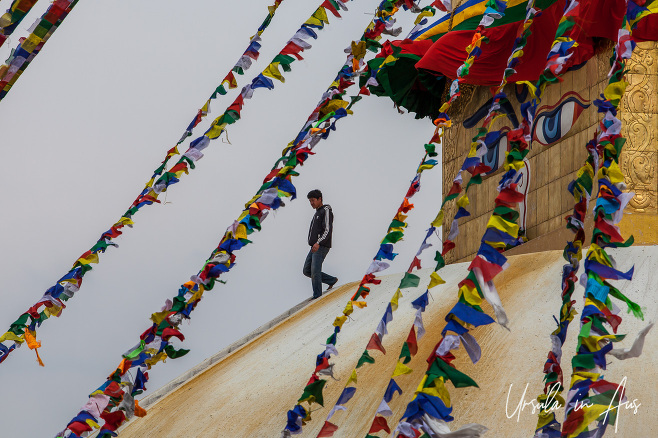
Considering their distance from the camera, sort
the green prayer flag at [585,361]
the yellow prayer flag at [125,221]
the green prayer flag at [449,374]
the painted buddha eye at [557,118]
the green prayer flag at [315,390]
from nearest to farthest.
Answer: the green prayer flag at [585,361]
the green prayer flag at [449,374]
the green prayer flag at [315,390]
the yellow prayer flag at [125,221]
the painted buddha eye at [557,118]

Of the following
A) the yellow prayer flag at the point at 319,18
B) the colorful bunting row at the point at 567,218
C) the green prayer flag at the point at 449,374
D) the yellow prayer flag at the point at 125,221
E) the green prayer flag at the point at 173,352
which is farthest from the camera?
the yellow prayer flag at the point at 125,221

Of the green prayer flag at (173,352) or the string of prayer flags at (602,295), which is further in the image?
the green prayer flag at (173,352)

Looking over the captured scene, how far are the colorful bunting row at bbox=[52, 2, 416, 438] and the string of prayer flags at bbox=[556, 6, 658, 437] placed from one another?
2309 millimetres

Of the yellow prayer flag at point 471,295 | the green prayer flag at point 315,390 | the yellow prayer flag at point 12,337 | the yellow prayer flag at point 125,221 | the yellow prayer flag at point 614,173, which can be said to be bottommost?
the yellow prayer flag at point 12,337

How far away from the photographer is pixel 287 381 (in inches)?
284

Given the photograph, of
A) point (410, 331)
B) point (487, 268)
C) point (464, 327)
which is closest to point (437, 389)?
point (464, 327)

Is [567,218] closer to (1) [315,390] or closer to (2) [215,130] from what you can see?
(1) [315,390]

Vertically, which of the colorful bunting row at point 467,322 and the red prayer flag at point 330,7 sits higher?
the red prayer flag at point 330,7

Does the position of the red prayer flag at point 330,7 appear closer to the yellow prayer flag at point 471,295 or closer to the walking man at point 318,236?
the yellow prayer flag at point 471,295

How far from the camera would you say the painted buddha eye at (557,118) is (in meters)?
8.36

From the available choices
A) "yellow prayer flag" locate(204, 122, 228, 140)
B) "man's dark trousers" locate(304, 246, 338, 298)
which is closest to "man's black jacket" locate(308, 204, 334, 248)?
"man's dark trousers" locate(304, 246, 338, 298)

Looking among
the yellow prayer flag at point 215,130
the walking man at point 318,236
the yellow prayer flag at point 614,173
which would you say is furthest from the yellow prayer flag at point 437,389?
the walking man at point 318,236

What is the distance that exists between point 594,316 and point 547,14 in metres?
4.94

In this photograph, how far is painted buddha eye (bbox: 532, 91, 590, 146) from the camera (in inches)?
329
